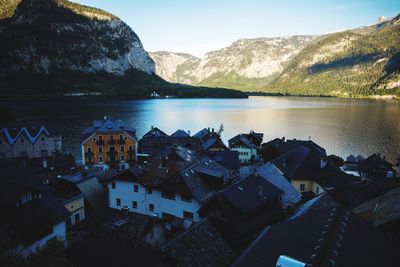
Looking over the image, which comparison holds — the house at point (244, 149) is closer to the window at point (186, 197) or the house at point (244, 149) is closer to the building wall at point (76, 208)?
the window at point (186, 197)

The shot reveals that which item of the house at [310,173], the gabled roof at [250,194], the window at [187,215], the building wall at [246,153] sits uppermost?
the gabled roof at [250,194]

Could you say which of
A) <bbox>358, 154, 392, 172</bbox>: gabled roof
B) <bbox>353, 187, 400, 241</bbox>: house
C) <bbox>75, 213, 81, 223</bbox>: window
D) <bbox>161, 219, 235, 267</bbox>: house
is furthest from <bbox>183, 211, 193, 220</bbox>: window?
<bbox>358, 154, 392, 172</bbox>: gabled roof

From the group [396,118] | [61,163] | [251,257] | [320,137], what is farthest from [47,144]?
[396,118]

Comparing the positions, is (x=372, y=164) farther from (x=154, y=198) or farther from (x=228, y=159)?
(x=154, y=198)

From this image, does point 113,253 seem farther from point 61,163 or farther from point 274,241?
point 61,163

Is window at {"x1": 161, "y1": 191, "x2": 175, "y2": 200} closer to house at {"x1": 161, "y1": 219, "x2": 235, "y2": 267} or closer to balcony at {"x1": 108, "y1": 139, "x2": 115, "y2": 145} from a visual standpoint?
house at {"x1": 161, "y1": 219, "x2": 235, "y2": 267}

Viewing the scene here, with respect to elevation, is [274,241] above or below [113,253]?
above

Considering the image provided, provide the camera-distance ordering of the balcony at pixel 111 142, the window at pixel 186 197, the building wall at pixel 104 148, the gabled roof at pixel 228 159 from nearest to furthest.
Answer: the window at pixel 186 197 → the gabled roof at pixel 228 159 → the building wall at pixel 104 148 → the balcony at pixel 111 142

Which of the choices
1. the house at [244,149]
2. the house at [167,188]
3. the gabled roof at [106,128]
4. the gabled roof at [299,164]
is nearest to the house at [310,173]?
the gabled roof at [299,164]
